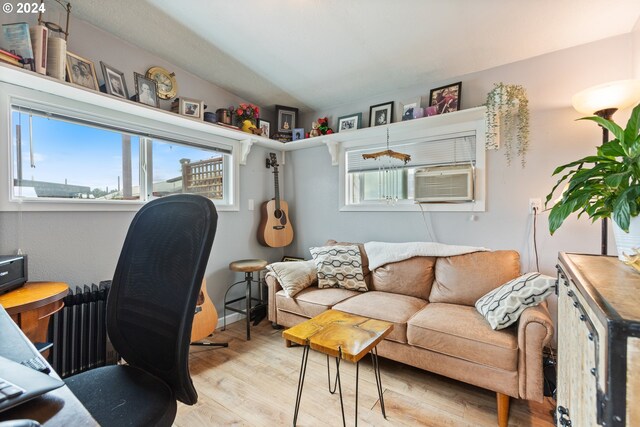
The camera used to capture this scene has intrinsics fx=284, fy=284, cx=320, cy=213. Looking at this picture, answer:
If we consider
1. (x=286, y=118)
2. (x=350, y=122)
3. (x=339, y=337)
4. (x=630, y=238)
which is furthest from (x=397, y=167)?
(x=630, y=238)

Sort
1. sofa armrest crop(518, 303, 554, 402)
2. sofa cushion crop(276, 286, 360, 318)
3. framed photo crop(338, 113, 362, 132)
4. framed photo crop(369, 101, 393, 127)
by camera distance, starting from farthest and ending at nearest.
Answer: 1. framed photo crop(338, 113, 362, 132)
2. framed photo crop(369, 101, 393, 127)
3. sofa cushion crop(276, 286, 360, 318)
4. sofa armrest crop(518, 303, 554, 402)

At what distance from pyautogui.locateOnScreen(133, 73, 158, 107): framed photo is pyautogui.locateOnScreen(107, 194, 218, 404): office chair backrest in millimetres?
1667

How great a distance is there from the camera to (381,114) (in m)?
2.91

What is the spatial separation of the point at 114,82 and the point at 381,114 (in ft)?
7.53

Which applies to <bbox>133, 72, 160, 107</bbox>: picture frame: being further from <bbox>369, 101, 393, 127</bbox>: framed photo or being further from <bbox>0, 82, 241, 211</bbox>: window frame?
<bbox>369, 101, 393, 127</bbox>: framed photo

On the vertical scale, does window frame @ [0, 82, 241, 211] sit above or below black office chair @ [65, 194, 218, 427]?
above

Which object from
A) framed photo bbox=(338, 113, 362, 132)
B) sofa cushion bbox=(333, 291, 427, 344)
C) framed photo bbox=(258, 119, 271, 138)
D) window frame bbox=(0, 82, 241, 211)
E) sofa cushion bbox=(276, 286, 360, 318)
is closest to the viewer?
window frame bbox=(0, 82, 241, 211)

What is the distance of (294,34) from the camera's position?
211 centimetres

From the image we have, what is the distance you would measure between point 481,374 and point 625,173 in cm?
132

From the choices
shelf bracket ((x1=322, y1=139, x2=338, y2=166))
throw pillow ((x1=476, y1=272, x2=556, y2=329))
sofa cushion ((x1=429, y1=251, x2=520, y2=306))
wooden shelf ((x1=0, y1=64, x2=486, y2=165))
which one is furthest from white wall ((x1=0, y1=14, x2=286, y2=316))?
throw pillow ((x1=476, y1=272, x2=556, y2=329))

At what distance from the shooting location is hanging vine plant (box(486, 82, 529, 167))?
2.19 metres

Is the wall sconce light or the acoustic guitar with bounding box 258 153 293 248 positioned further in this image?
the acoustic guitar with bounding box 258 153 293 248

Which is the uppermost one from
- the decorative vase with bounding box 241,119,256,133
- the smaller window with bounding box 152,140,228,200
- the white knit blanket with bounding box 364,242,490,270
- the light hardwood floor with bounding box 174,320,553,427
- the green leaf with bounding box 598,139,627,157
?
the decorative vase with bounding box 241,119,256,133

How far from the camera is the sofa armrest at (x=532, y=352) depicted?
4.85 feet
